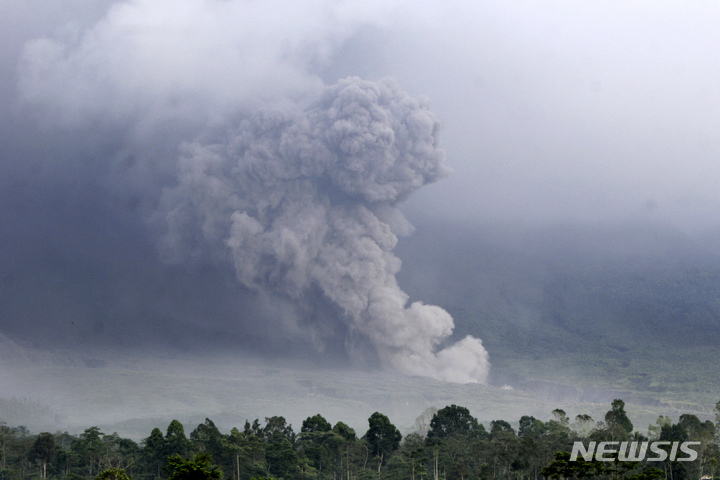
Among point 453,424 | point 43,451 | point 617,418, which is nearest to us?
point 43,451

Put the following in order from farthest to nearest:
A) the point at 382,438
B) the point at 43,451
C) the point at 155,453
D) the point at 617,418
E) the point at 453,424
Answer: the point at 453,424 < the point at 382,438 < the point at 617,418 < the point at 43,451 < the point at 155,453

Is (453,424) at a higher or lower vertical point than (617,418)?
lower

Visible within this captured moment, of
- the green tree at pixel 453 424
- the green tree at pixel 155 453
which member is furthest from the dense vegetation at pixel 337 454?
the green tree at pixel 453 424

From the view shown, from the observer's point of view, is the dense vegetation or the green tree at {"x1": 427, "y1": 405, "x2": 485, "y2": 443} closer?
the dense vegetation

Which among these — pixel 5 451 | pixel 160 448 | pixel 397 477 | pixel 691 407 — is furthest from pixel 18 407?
pixel 691 407

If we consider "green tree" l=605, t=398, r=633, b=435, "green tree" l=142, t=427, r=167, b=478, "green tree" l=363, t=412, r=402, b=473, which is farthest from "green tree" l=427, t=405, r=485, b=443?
"green tree" l=142, t=427, r=167, b=478

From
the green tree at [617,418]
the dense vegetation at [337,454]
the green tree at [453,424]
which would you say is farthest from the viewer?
the green tree at [453,424]

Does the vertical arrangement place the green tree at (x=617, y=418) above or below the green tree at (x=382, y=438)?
above

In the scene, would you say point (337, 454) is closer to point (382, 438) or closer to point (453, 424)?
point (382, 438)

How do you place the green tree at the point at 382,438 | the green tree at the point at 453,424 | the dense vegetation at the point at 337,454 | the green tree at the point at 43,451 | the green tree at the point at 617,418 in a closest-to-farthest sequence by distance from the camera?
the dense vegetation at the point at 337,454 < the green tree at the point at 43,451 < the green tree at the point at 617,418 < the green tree at the point at 382,438 < the green tree at the point at 453,424

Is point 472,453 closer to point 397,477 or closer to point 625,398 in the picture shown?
point 397,477

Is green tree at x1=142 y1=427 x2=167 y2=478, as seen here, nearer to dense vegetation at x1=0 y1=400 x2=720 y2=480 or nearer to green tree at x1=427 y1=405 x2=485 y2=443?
dense vegetation at x1=0 y1=400 x2=720 y2=480

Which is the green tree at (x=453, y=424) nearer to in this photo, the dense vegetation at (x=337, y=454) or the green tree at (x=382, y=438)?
the dense vegetation at (x=337, y=454)

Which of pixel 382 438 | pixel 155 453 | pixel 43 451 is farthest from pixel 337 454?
pixel 43 451
